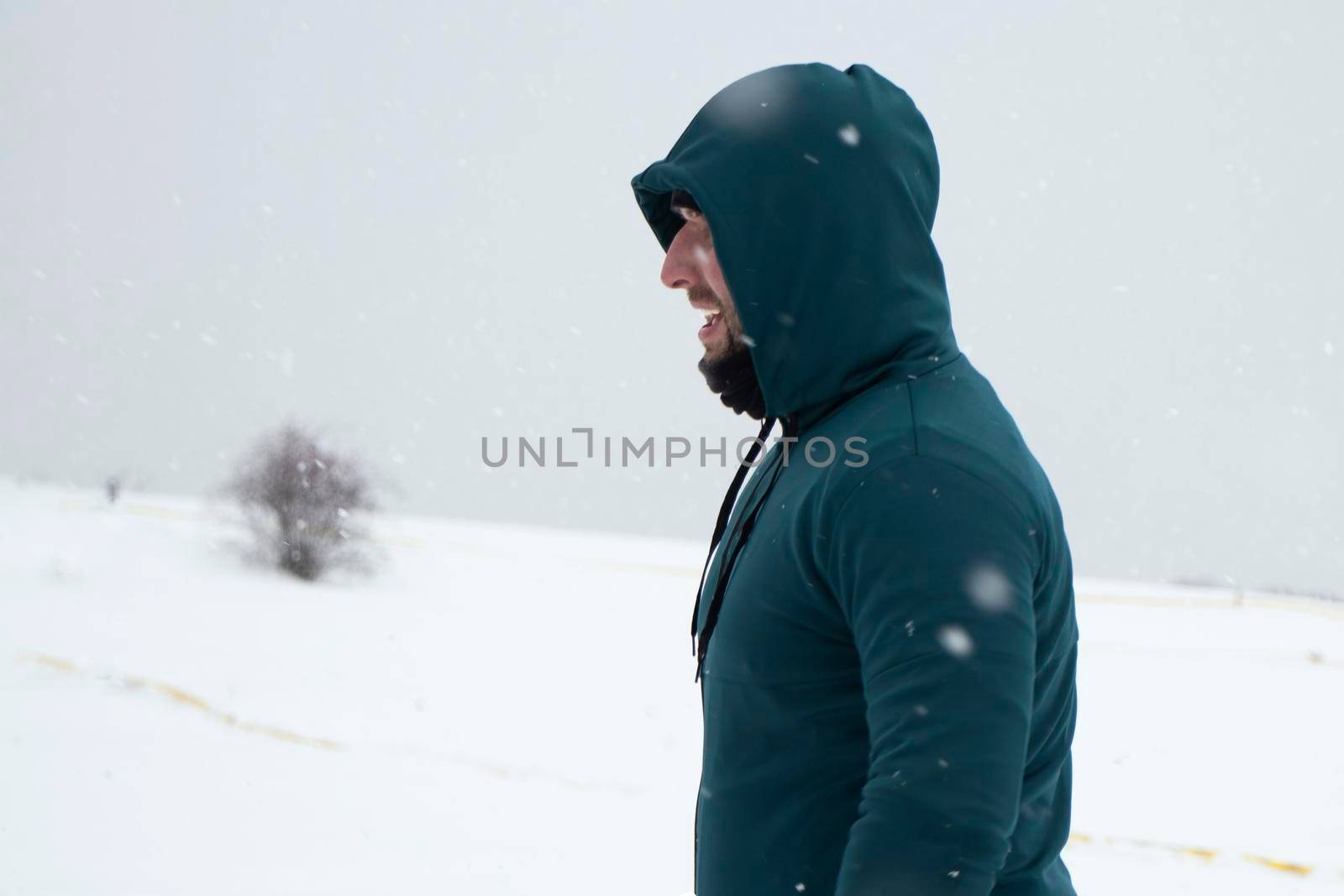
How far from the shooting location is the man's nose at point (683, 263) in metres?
1.64

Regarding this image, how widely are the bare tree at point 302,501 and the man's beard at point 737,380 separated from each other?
18.8 m

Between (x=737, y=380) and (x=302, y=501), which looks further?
(x=302, y=501)

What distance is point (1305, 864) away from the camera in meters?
6.91

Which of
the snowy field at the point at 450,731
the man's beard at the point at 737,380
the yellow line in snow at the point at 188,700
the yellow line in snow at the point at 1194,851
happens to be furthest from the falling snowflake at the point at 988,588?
the yellow line in snow at the point at 188,700

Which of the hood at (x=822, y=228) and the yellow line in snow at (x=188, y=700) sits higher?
the hood at (x=822, y=228)

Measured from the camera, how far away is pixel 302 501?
1958cm

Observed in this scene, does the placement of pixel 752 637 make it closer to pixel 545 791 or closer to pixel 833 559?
pixel 833 559

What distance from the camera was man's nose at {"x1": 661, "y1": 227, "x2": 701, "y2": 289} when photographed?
1.64 metres

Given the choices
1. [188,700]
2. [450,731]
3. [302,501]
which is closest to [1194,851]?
[450,731]

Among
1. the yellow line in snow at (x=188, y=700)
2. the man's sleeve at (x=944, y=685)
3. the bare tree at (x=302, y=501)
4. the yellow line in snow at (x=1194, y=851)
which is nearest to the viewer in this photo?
the man's sleeve at (x=944, y=685)

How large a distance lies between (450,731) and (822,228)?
986cm

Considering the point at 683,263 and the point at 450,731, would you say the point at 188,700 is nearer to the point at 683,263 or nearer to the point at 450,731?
the point at 450,731

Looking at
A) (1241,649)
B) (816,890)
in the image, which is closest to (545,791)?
(816,890)

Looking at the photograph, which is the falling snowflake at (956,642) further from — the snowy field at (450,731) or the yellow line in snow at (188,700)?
the yellow line in snow at (188,700)
